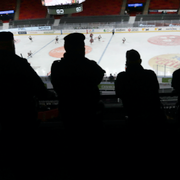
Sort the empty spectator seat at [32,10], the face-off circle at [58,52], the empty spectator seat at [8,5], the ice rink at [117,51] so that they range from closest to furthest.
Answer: the ice rink at [117,51] → the face-off circle at [58,52] → the empty spectator seat at [32,10] → the empty spectator seat at [8,5]

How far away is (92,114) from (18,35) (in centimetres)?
2681

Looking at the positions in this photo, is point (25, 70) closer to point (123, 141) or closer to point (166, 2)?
point (123, 141)

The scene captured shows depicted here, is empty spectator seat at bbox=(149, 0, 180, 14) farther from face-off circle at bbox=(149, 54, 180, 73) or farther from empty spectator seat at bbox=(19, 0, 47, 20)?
face-off circle at bbox=(149, 54, 180, 73)

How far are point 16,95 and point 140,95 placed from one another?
1.22 meters

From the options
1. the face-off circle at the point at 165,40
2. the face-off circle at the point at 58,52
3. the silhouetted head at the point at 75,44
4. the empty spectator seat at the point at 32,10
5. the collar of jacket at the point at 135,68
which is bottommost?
the face-off circle at the point at 58,52

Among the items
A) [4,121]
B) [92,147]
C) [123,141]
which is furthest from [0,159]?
[123,141]

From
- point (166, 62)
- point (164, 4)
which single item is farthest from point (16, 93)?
point (164, 4)

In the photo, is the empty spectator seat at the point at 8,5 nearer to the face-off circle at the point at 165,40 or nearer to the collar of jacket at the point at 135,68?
the face-off circle at the point at 165,40

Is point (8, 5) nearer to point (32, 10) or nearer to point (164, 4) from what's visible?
point (32, 10)

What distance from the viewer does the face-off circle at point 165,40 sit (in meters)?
17.0

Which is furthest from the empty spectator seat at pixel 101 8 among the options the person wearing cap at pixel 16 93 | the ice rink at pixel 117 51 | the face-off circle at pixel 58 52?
the person wearing cap at pixel 16 93

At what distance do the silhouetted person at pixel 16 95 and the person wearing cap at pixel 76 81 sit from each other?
26cm

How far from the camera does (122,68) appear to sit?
12117mm

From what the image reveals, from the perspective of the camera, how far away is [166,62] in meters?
12.6
